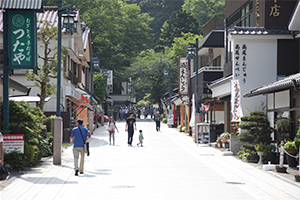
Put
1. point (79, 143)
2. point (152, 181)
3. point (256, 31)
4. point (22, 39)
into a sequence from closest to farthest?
1. point (152, 181)
2. point (79, 143)
3. point (22, 39)
4. point (256, 31)

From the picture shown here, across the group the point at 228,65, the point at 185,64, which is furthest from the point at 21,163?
the point at 185,64

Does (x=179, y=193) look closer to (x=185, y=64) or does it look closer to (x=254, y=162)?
(x=254, y=162)

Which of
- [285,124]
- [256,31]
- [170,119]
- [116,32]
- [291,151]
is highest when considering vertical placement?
[116,32]

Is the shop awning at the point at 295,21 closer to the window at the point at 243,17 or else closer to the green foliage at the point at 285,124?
the green foliage at the point at 285,124

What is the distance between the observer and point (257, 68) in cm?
2423

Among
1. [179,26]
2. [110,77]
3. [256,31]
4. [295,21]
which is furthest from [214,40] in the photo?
[179,26]

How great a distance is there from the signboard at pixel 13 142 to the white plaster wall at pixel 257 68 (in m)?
11.6

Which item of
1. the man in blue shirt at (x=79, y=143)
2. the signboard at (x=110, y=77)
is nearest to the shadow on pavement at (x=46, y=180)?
the man in blue shirt at (x=79, y=143)

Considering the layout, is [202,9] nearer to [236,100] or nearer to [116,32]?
[116,32]

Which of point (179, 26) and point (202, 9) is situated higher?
point (202, 9)

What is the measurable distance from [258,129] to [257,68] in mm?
4512

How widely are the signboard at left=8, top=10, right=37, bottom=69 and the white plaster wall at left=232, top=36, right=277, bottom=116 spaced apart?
1071 cm

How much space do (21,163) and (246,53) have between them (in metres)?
12.5

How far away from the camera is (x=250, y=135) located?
2080 cm
